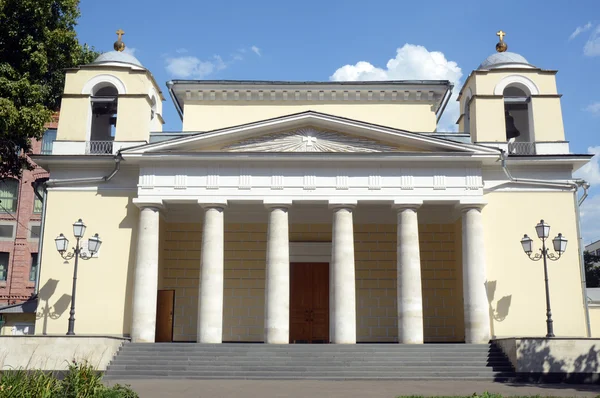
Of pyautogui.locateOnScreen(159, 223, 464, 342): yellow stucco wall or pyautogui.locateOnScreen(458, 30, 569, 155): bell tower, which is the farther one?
pyautogui.locateOnScreen(159, 223, 464, 342): yellow stucco wall

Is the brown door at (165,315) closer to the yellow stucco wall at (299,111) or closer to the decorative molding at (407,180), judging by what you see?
the yellow stucco wall at (299,111)

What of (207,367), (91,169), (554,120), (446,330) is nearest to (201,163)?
(91,169)

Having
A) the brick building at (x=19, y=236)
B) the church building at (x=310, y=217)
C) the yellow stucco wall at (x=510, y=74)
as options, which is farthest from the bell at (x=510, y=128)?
the brick building at (x=19, y=236)

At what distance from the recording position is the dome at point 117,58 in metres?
25.5

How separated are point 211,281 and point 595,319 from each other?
15.1m

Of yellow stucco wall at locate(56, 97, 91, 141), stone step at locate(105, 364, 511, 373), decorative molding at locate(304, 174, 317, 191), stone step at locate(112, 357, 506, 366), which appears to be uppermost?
yellow stucco wall at locate(56, 97, 91, 141)

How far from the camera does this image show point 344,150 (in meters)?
22.3

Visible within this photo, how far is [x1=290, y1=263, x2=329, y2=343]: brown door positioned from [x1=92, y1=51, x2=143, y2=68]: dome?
10.6 metres

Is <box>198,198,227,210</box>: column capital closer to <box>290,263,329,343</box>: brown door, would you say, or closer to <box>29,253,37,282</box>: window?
<box>290,263,329,343</box>: brown door

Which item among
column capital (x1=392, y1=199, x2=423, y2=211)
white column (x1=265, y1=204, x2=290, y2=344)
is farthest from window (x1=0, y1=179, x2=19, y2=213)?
column capital (x1=392, y1=199, x2=423, y2=211)

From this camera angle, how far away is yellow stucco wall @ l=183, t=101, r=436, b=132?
2638 cm

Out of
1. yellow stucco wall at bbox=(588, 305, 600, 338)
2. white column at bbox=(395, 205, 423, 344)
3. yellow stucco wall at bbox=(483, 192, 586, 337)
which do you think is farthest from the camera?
yellow stucco wall at bbox=(588, 305, 600, 338)

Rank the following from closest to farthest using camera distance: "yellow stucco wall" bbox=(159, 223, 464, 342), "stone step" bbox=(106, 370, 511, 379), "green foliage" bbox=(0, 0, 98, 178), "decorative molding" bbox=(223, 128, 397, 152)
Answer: "stone step" bbox=(106, 370, 511, 379) → "green foliage" bbox=(0, 0, 98, 178) → "decorative molding" bbox=(223, 128, 397, 152) → "yellow stucco wall" bbox=(159, 223, 464, 342)

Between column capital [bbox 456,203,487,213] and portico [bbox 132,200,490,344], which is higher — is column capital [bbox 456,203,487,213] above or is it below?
above
